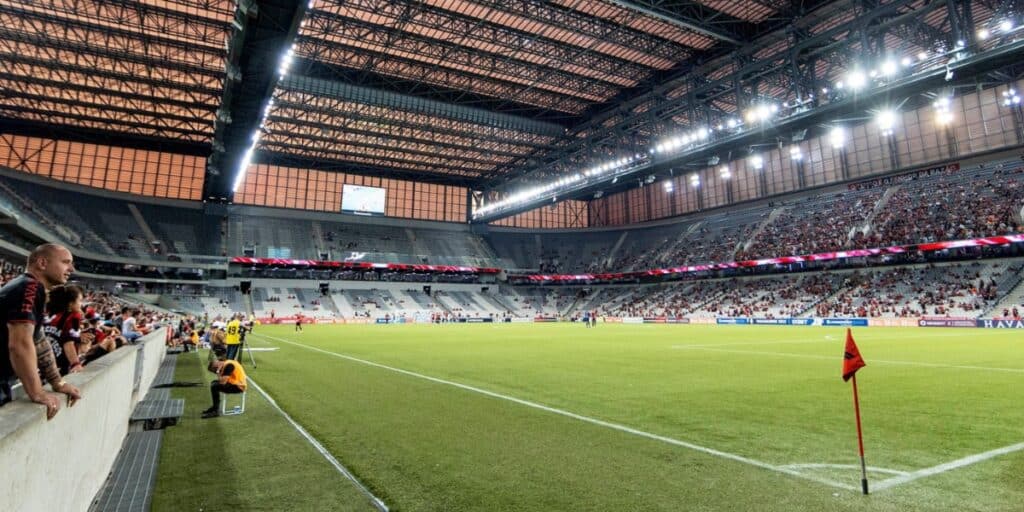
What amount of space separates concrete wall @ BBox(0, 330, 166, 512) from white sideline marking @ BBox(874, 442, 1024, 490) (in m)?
6.01

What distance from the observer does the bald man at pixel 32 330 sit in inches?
113

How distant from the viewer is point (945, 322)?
3388cm

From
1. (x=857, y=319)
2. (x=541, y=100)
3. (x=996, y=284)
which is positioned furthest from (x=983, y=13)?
(x=541, y=100)

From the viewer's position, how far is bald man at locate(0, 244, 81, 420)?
2.88 meters

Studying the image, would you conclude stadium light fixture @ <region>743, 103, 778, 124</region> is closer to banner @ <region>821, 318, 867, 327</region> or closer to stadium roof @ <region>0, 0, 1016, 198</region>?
stadium roof @ <region>0, 0, 1016, 198</region>

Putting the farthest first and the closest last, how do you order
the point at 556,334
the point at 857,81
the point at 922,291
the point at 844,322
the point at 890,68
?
the point at 922,291 → the point at 844,322 → the point at 556,334 → the point at 857,81 → the point at 890,68

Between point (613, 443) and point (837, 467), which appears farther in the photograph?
point (613, 443)

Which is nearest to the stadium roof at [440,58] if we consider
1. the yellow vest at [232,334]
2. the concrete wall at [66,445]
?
the yellow vest at [232,334]

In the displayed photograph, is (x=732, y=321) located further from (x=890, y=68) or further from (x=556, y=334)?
(x=890, y=68)

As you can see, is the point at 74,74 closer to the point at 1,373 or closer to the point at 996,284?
the point at 1,373

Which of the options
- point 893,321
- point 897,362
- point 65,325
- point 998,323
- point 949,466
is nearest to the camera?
point 949,466

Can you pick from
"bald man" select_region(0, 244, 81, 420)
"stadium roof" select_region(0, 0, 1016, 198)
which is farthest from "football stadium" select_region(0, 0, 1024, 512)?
"stadium roof" select_region(0, 0, 1016, 198)

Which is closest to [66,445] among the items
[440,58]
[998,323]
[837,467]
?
[837,467]

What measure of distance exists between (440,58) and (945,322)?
3930 cm
